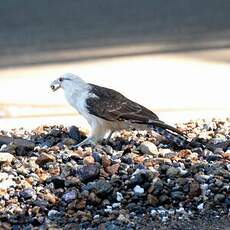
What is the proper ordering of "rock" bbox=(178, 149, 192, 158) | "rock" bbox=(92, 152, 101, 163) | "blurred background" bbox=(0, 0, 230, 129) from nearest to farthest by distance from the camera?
1. "rock" bbox=(92, 152, 101, 163)
2. "rock" bbox=(178, 149, 192, 158)
3. "blurred background" bbox=(0, 0, 230, 129)

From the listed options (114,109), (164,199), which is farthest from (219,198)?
(114,109)

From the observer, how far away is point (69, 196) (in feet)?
18.4

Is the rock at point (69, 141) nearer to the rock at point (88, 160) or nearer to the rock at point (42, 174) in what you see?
the rock at point (88, 160)

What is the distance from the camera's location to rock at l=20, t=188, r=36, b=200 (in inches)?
223

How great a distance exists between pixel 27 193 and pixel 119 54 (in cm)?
637

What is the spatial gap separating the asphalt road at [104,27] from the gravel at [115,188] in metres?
5.35

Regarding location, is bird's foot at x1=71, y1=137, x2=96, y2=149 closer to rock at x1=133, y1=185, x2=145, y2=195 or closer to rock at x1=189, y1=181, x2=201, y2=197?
rock at x1=133, y1=185, x2=145, y2=195

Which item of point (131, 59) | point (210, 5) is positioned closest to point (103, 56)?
point (131, 59)

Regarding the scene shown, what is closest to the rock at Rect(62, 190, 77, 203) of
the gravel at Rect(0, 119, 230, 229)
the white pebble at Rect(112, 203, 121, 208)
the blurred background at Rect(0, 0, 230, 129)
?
the gravel at Rect(0, 119, 230, 229)

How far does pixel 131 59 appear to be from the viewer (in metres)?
11.5

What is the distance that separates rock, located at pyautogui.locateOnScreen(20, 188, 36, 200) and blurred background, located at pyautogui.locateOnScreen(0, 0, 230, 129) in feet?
9.08

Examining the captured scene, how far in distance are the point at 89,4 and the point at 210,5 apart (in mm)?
2062

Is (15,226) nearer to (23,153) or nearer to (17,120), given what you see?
(23,153)

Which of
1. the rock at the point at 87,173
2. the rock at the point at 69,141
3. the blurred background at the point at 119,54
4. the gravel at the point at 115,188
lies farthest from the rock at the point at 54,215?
the blurred background at the point at 119,54
